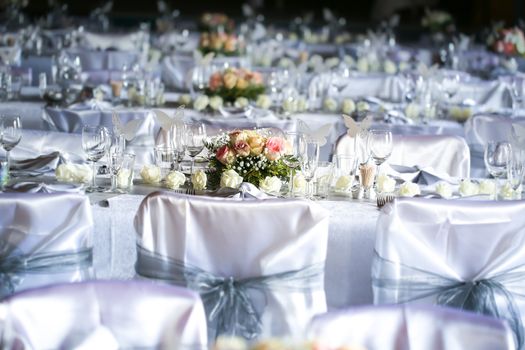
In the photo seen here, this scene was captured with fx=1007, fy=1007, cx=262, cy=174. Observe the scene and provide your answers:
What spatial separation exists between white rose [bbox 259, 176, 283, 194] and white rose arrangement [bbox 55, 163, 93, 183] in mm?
674

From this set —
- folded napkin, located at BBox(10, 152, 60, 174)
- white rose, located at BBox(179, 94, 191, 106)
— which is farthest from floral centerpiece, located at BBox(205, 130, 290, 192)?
white rose, located at BBox(179, 94, 191, 106)

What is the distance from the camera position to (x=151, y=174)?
3750mm

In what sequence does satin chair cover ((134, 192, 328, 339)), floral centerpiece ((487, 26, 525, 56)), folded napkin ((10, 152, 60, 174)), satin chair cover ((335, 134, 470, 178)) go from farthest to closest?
1. floral centerpiece ((487, 26, 525, 56))
2. satin chair cover ((335, 134, 470, 178))
3. folded napkin ((10, 152, 60, 174))
4. satin chair cover ((134, 192, 328, 339))

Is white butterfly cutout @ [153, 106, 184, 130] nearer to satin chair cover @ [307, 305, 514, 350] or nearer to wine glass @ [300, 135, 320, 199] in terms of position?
wine glass @ [300, 135, 320, 199]

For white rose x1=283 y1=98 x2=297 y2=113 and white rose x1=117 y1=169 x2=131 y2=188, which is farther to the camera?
white rose x1=283 y1=98 x2=297 y2=113

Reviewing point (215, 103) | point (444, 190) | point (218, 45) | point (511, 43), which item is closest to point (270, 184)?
point (444, 190)

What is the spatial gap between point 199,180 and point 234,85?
234cm

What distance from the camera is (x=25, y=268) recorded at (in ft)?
10.3

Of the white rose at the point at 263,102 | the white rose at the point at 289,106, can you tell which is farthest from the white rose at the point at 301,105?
the white rose at the point at 263,102

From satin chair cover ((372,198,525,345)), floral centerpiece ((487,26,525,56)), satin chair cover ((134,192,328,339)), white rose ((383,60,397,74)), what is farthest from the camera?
floral centerpiece ((487,26,525,56))

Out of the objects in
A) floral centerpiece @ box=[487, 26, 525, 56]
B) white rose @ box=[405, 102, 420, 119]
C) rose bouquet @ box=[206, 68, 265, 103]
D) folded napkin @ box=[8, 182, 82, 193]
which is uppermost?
floral centerpiece @ box=[487, 26, 525, 56]

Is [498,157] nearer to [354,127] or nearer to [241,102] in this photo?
[354,127]

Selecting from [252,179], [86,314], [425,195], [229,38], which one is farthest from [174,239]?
[229,38]

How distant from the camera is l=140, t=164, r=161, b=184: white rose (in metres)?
3.75
